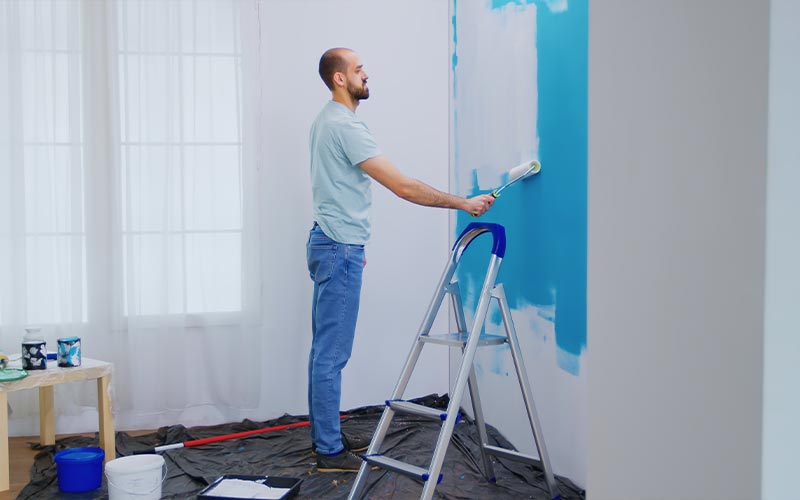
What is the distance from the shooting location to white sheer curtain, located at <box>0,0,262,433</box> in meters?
3.29

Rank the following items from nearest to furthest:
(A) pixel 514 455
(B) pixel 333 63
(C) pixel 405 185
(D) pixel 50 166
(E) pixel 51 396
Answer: (A) pixel 514 455 → (C) pixel 405 185 → (B) pixel 333 63 → (E) pixel 51 396 → (D) pixel 50 166

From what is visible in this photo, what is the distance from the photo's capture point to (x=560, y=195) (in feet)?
8.07

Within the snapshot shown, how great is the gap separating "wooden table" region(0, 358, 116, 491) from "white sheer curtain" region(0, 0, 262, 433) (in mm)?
160

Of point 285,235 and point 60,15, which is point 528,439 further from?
point 60,15

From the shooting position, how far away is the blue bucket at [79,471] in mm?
2562

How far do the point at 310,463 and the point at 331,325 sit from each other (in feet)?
1.95

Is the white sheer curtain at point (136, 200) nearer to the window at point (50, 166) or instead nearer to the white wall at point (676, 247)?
the window at point (50, 166)

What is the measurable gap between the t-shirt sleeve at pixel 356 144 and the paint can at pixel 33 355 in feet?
4.62

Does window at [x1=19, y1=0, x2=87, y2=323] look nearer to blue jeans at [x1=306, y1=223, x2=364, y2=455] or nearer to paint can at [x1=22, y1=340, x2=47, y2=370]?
paint can at [x1=22, y1=340, x2=47, y2=370]

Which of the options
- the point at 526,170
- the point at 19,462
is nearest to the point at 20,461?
the point at 19,462

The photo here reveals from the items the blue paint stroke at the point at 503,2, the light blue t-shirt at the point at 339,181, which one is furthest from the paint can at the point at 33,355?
the blue paint stroke at the point at 503,2

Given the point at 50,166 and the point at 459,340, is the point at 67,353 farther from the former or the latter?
the point at 459,340

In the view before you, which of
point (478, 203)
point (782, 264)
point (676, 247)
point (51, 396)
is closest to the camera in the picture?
point (782, 264)

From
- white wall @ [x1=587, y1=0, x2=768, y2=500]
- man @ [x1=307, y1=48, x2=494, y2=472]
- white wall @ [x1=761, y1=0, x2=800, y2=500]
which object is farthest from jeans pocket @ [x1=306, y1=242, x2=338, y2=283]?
white wall @ [x1=761, y1=0, x2=800, y2=500]
